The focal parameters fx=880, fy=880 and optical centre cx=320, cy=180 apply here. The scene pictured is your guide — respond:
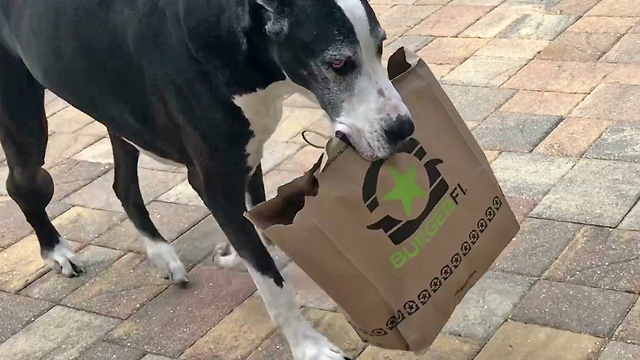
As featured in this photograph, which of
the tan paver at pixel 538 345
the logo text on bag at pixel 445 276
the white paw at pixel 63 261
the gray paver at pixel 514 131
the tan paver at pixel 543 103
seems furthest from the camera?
the tan paver at pixel 543 103

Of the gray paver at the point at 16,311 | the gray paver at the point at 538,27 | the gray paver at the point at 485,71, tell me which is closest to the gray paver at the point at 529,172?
the gray paver at the point at 485,71

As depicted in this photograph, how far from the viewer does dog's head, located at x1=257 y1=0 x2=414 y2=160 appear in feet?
6.27

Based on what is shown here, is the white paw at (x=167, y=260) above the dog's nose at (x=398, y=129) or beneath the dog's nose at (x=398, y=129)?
beneath

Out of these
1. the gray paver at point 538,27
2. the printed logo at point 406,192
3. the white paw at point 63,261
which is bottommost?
the gray paver at point 538,27

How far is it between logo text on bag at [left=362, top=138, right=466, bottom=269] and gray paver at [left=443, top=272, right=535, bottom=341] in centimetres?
52

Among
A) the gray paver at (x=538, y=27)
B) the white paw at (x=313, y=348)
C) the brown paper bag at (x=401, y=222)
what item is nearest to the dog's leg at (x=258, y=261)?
the white paw at (x=313, y=348)

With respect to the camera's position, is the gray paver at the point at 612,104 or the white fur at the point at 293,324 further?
the gray paver at the point at 612,104

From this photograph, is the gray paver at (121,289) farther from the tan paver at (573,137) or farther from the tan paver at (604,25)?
the tan paver at (604,25)

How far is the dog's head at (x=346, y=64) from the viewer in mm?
1910

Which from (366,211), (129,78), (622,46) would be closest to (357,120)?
(366,211)

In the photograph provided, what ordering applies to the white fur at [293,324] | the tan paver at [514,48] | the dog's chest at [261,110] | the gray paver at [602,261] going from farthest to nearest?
the tan paver at [514,48]
the gray paver at [602,261]
the white fur at [293,324]
the dog's chest at [261,110]

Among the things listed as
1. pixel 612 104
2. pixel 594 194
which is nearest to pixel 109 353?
pixel 594 194

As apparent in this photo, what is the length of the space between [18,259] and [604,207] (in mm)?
2135

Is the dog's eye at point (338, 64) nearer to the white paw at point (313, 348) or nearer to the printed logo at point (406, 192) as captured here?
the printed logo at point (406, 192)
